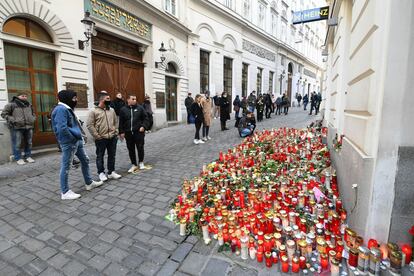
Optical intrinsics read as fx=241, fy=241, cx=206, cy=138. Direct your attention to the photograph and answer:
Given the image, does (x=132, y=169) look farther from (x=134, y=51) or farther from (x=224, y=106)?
(x=134, y=51)

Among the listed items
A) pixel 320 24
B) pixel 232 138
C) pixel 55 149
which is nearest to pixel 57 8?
pixel 55 149

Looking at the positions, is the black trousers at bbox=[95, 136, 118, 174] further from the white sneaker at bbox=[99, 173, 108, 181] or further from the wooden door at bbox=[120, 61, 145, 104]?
the wooden door at bbox=[120, 61, 145, 104]

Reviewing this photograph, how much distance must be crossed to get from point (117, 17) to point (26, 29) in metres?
3.86

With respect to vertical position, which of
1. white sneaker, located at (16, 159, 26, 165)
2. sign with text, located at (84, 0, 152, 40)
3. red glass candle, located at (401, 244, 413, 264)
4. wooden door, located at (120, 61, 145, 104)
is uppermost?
sign with text, located at (84, 0, 152, 40)

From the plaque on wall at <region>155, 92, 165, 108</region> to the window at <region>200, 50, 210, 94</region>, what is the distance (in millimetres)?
4689

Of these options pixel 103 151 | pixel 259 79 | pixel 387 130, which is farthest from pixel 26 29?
pixel 259 79

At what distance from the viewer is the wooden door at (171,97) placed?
14.0 meters

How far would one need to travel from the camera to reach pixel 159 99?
12.8 metres

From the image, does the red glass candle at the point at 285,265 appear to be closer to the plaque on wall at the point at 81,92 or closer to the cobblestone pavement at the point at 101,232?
the cobblestone pavement at the point at 101,232

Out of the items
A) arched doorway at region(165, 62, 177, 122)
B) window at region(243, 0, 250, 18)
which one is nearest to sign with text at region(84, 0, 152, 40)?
arched doorway at region(165, 62, 177, 122)

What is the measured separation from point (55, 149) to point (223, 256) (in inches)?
294

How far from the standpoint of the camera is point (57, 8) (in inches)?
303

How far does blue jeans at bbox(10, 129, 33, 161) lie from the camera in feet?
20.7

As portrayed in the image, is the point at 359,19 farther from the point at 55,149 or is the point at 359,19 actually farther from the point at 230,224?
the point at 55,149
